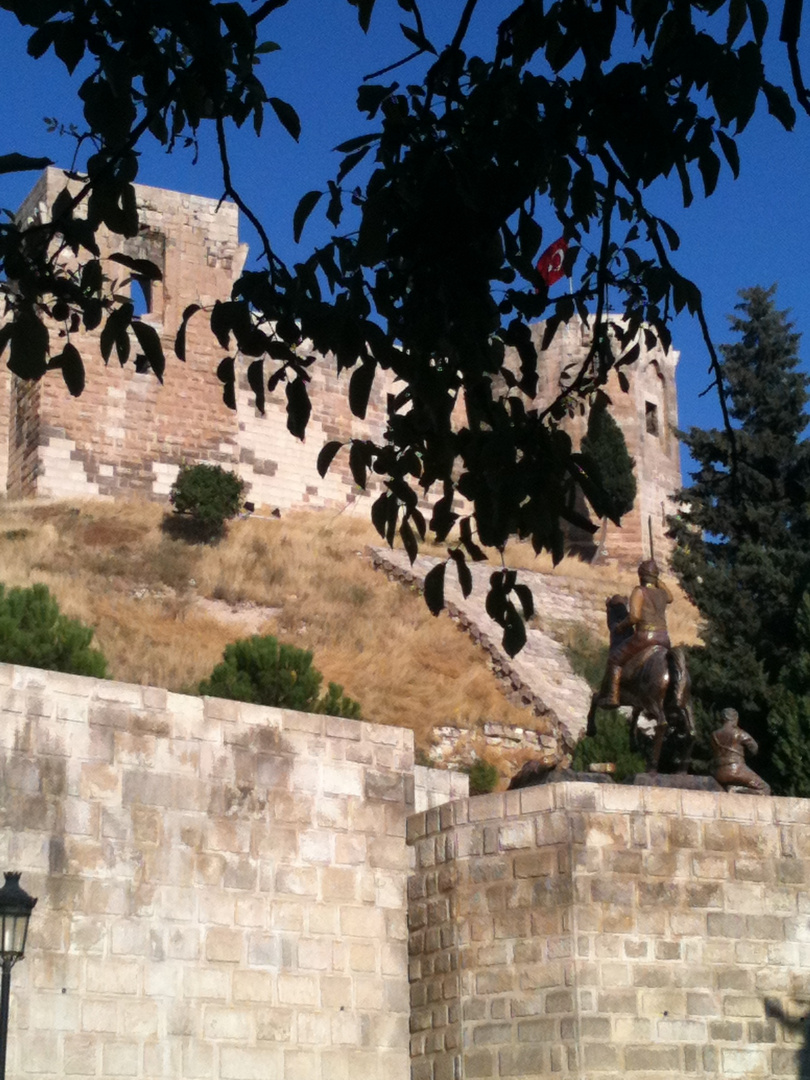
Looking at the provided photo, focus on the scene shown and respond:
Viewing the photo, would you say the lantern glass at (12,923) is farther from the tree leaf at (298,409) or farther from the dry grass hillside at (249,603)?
the dry grass hillside at (249,603)

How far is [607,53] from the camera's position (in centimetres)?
566

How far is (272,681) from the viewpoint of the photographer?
20.9 meters

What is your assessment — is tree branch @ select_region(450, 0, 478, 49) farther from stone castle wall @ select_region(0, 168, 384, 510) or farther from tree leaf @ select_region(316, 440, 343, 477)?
stone castle wall @ select_region(0, 168, 384, 510)

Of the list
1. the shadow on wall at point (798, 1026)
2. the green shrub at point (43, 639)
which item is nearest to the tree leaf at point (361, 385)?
the shadow on wall at point (798, 1026)

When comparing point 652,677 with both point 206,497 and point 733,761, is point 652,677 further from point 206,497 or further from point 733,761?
point 206,497

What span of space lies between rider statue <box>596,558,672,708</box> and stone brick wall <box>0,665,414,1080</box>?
1.95 m

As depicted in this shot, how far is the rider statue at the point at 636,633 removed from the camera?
14141mm

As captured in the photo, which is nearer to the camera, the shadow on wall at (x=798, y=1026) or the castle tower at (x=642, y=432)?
the shadow on wall at (x=798, y=1026)

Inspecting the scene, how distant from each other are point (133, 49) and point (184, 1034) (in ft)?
26.0

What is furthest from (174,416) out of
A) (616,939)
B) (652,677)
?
(616,939)

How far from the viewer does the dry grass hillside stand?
25859mm

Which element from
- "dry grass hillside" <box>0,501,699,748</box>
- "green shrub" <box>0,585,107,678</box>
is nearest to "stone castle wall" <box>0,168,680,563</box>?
"dry grass hillside" <box>0,501,699,748</box>

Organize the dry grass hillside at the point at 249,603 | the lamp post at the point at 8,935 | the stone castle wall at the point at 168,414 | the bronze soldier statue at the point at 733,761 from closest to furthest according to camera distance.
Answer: the lamp post at the point at 8,935 → the bronze soldier statue at the point at 733,761 → the dry grass hillside at the point at 249,603 → the stone castle wall at the point at 168,414

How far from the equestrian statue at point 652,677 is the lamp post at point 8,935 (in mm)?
6011
